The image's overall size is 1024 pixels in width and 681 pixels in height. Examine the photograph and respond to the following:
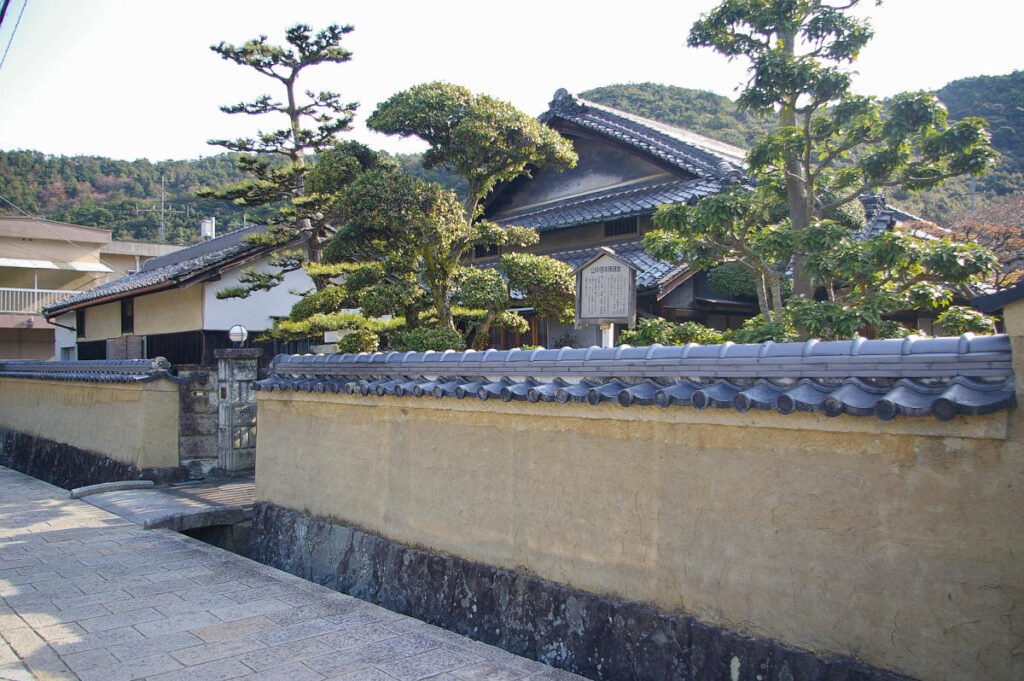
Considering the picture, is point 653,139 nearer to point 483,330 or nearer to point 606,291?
point 483,330

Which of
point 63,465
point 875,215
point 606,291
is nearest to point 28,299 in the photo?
point 63,465

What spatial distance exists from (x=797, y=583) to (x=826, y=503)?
572 mm

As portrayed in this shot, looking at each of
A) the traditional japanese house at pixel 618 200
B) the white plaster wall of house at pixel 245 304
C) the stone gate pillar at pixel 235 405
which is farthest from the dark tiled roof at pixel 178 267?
the traditional japanese house at pixel 618 200

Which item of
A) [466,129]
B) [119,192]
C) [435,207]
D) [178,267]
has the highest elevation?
[119,192]

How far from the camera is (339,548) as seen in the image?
9.09 m

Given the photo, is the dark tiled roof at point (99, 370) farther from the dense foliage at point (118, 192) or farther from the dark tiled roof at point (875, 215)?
the dense foliage at point (118, 192)

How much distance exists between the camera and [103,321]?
24.2 meters

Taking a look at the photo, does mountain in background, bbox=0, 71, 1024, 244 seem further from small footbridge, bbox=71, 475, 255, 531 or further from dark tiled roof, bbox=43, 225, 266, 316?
small footbridge, bbox=71, 475, 255, 531

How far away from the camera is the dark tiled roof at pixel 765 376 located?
4121 mm

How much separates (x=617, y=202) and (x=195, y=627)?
37.9 ft

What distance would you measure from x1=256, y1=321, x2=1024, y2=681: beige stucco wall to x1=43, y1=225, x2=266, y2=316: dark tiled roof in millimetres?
11972

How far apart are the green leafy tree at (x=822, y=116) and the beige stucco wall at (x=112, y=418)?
38.2 feet

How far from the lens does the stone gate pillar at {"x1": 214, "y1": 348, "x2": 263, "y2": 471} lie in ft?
48.4

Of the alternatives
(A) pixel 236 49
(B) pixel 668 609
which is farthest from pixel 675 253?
(A) pixel 236 49
